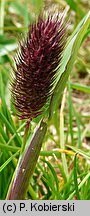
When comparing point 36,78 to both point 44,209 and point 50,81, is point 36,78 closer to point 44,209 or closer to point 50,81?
point 50,81

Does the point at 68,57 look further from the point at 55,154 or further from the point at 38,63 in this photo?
the point at 55,154

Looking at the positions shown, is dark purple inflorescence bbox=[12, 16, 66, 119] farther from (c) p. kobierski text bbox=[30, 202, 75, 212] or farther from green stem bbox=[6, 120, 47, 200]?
(c) p. kobierski text bbox=[30, 202, 75, 212]

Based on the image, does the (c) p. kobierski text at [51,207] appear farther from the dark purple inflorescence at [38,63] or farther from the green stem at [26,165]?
the dark purple inflorescence at [38,63]

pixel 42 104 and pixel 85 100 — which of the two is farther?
pixel 85 100

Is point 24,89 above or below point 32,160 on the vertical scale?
above

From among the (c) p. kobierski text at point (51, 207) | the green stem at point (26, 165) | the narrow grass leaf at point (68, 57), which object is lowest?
the (c) p. kobierski text at point (51, 207)

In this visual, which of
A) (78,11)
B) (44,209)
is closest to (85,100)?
(78,11)

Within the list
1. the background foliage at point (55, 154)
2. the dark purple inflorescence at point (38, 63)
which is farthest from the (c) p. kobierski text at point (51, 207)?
the dark purple inflorescence at point (38, 63)

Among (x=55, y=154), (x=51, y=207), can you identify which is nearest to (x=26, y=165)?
(x=51, y=207)

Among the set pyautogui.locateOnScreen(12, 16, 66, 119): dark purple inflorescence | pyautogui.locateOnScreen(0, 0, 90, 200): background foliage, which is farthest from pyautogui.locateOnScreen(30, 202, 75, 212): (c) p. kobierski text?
pyautogui.locateOnScreen(12, 16, 66, 119): dark purple inflorescence
